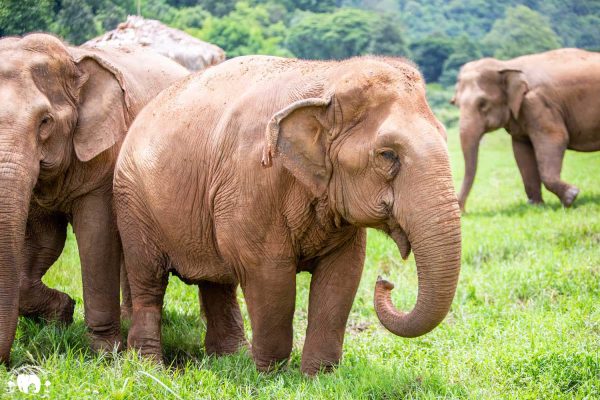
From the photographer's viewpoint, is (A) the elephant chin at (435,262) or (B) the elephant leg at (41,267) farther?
(B) the elephant leg at (41,267)

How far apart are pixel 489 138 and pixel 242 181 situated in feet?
63.7

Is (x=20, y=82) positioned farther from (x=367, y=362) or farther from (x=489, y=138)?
(x=489, y=138)

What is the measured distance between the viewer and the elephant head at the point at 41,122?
4508mm

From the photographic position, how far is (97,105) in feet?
17.6

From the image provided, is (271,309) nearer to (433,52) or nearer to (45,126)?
(45,126)

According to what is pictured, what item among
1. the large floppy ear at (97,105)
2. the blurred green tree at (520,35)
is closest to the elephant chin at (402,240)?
the large floppy ear at (97,105)

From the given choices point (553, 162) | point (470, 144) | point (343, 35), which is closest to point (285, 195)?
point (553, 162)

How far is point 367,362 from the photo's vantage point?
15.4 ft

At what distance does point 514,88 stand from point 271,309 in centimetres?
794

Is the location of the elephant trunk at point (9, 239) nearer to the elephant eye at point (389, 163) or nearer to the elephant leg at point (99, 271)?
the elephant leg at point (99, 271)

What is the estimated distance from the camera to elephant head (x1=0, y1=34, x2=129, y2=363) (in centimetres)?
451

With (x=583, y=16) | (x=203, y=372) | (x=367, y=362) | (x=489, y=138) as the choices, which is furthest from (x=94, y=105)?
(x=489, y=138)

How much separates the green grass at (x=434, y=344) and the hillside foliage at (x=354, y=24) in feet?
7.05

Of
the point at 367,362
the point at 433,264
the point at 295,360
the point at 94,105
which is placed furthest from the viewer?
the point at 94,105
